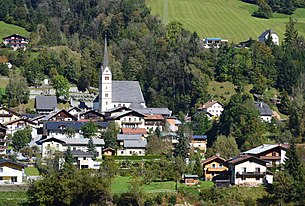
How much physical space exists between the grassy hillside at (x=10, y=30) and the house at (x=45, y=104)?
2150 cm

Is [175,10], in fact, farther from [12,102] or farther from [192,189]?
[192,189]

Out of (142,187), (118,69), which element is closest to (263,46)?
(118,69)

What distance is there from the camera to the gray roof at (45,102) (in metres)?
57.8

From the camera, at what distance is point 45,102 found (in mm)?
58125

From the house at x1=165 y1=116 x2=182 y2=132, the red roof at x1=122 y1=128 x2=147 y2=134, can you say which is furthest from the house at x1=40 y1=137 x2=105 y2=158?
the house at x1=165 y1=116 x2=182 y2=132

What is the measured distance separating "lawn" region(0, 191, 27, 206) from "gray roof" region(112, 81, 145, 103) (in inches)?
775

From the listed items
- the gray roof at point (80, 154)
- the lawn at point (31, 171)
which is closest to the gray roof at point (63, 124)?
the gray roof at point (80, 154)

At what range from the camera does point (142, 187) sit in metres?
37.5

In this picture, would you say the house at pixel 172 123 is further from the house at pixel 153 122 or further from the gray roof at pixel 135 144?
the gray roof at pixel 135 144

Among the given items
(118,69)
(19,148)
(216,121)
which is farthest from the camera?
(118,69)

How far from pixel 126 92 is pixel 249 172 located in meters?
20.1

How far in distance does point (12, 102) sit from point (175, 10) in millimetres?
33660

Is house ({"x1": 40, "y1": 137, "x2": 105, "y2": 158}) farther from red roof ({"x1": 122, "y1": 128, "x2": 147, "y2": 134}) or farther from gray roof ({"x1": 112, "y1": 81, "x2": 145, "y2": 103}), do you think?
gray roof ({"x1": 112, "y1": 81, "x2": 145, "y2": 103})

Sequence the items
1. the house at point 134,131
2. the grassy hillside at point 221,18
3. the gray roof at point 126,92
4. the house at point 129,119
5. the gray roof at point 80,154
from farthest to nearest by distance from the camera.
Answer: the grassy hillside at point 221,18 < the gray roof at point 126,92 < the house at point 129,119 < the house at point 134,131 < the gray roof at point 80,154
